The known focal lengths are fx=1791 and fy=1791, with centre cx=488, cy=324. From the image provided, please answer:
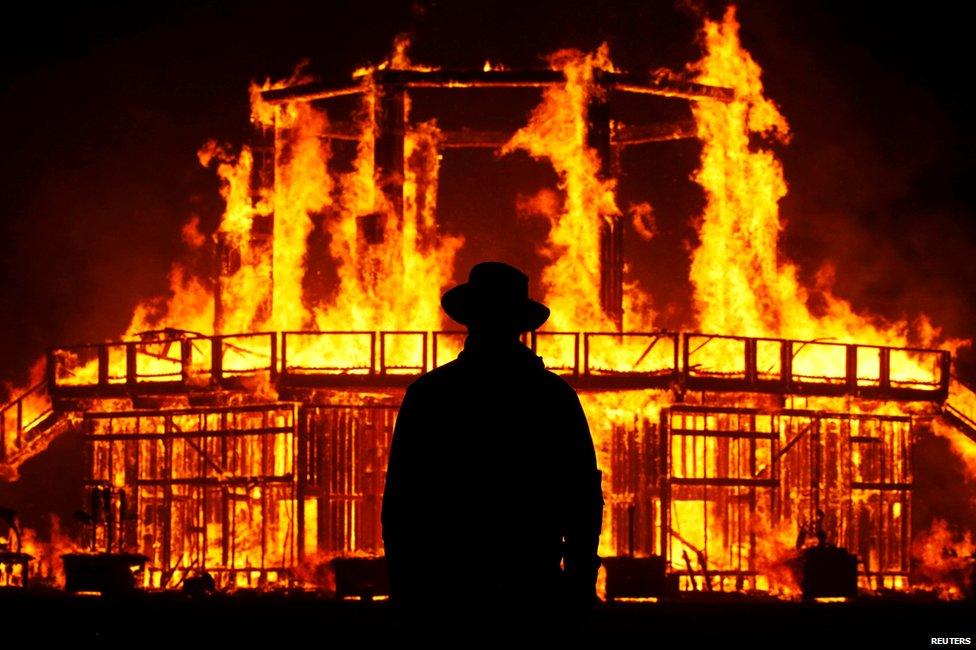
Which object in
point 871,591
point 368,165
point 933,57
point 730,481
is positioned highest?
point 933,57

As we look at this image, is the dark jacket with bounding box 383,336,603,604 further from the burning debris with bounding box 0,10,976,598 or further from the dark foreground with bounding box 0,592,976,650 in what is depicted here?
the burning debris with bounding box 0,10,976,598

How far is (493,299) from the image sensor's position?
23.4 ft

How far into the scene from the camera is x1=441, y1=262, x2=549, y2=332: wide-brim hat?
23.4 ft

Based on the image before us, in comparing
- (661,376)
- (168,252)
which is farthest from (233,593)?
(168,252)

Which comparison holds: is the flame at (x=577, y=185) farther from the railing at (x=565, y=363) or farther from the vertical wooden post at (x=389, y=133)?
the vertical wooden post at (x=389, y=133)

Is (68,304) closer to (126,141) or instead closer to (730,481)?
(126,141)

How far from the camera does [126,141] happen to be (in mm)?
50875

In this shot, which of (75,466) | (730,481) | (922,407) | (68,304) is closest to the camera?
(730,481)

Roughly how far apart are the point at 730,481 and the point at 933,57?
70.7 feet

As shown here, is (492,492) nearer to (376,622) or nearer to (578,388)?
(376,622)

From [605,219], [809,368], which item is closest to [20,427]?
[605,219]

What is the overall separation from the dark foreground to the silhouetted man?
12047 mm

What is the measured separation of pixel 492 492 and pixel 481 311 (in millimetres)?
722

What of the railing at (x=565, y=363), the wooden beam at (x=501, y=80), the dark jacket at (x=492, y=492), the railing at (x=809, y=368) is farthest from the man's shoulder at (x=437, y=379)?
the wooden beam at (x=501, y=80)
